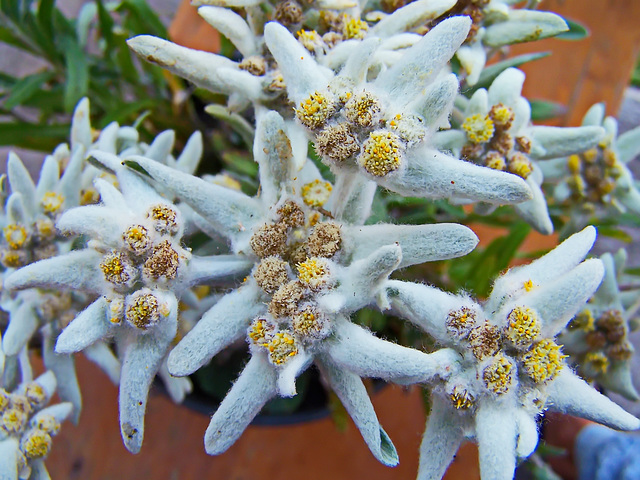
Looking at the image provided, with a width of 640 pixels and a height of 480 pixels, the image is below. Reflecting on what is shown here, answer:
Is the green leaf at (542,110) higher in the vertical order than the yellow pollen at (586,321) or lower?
higher

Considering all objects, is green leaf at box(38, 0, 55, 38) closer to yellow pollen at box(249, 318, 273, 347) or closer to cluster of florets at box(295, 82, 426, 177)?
cluster of florets at box(295, 82, 426, 177)

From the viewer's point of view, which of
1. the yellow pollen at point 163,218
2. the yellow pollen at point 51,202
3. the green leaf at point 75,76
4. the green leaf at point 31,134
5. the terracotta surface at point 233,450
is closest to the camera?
the yellow pollen at point 163,218

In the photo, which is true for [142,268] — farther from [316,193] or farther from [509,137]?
[509,137]

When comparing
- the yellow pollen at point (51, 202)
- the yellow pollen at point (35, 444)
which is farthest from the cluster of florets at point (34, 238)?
the yellow pollen at point (35, 444)

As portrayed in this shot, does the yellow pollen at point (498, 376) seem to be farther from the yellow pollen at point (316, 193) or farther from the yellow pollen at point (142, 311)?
the yellow pollen at point (142, 311)

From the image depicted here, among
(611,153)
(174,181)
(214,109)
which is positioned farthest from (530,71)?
(174,181)

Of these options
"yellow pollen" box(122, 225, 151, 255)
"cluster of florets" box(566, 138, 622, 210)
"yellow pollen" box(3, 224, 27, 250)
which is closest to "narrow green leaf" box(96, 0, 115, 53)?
"yellow pollen" box(3, 224, 27, 250)
